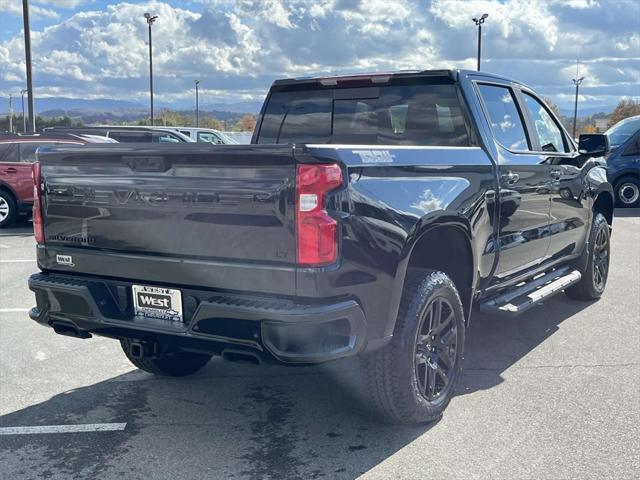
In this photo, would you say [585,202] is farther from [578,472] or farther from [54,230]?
[54,230]

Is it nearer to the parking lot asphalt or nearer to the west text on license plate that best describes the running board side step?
the parking lot asphalt

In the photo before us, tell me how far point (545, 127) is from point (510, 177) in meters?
1.34

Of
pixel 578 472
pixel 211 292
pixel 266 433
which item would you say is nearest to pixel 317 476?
pixel 266 433

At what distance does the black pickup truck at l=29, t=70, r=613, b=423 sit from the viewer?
3078 millimetres

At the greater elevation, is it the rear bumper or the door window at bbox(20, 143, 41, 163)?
the door window at bbox(20, 143, 41, 163)

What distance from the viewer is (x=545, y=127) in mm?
5727

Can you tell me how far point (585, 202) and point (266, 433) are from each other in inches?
149

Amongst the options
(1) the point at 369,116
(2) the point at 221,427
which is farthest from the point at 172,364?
(1) the point at 369,116

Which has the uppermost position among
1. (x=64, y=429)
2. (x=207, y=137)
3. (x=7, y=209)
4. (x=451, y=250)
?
(x=207, y=137)

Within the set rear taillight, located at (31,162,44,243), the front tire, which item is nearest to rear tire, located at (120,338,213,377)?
rear taillight, located at (31,162,44,243)

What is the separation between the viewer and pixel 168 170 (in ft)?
11.0

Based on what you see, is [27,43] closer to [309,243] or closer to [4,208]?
[4,208]

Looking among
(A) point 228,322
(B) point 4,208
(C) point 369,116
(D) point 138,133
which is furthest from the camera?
(D) point 138,133

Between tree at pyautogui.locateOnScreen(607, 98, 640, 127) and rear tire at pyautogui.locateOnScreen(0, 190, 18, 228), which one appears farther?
tree at pyautogui.locateOnScreen(607, 98, 640, 127)
